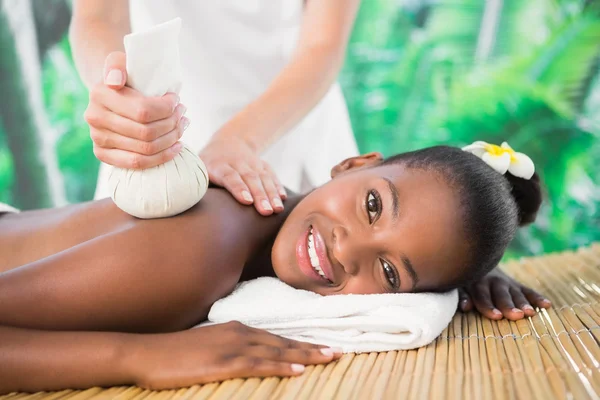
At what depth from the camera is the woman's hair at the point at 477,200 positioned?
1292 mm

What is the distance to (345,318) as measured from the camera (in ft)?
3.70

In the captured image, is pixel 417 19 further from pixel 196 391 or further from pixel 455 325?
pixel 196 391

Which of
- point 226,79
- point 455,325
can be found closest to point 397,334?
point 455,325

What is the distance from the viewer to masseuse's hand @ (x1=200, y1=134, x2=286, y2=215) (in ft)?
4.36

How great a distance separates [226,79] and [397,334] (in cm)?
115

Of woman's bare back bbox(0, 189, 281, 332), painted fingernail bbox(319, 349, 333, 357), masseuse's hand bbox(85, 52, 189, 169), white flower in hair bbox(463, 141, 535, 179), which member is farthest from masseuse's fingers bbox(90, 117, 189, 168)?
white flower in hair bbox(463, 141, 535, 179)

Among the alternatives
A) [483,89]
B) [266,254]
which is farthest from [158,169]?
[483,89]

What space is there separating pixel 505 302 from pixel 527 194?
0.31 metres

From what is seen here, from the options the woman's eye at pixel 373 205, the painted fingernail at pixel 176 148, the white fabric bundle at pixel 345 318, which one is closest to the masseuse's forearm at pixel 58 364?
the white fabric bundle at pixel 345 318

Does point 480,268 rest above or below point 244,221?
below

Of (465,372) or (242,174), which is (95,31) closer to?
(242,174)

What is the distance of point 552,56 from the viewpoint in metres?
3.26

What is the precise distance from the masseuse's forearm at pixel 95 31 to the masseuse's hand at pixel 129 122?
49cm

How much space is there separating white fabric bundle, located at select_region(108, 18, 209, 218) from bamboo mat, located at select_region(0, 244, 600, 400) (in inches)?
12.9
